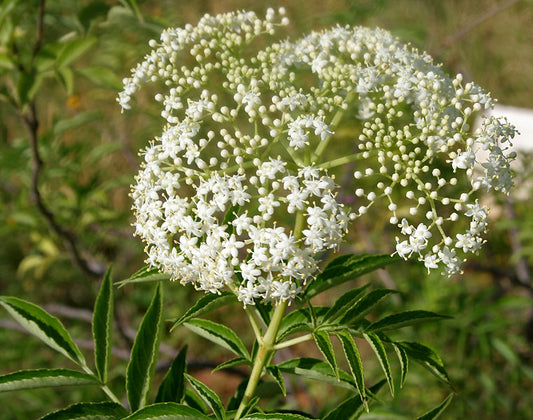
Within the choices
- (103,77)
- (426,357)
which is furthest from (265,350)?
(103,77)

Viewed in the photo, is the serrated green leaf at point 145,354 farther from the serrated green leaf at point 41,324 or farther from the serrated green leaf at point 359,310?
the serrated green leaf at point 359,310

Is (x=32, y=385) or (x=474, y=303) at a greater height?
(x=474, y=303)

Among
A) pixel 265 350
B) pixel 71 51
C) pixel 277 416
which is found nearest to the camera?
pixel 277 416

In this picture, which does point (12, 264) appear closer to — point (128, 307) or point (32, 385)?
point (128, 307)

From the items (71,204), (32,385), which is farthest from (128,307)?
(32,385)

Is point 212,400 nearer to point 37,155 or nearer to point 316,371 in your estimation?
point 316,371

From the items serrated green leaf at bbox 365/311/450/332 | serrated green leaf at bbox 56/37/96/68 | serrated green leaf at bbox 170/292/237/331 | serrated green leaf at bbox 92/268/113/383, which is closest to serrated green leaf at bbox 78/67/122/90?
serrated green leaf at bbox 56/37/96/68

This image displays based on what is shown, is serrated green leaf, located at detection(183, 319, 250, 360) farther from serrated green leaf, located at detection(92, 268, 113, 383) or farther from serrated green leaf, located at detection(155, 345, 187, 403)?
serrated green leaf, located at detection(92, 268, 113, 383)
